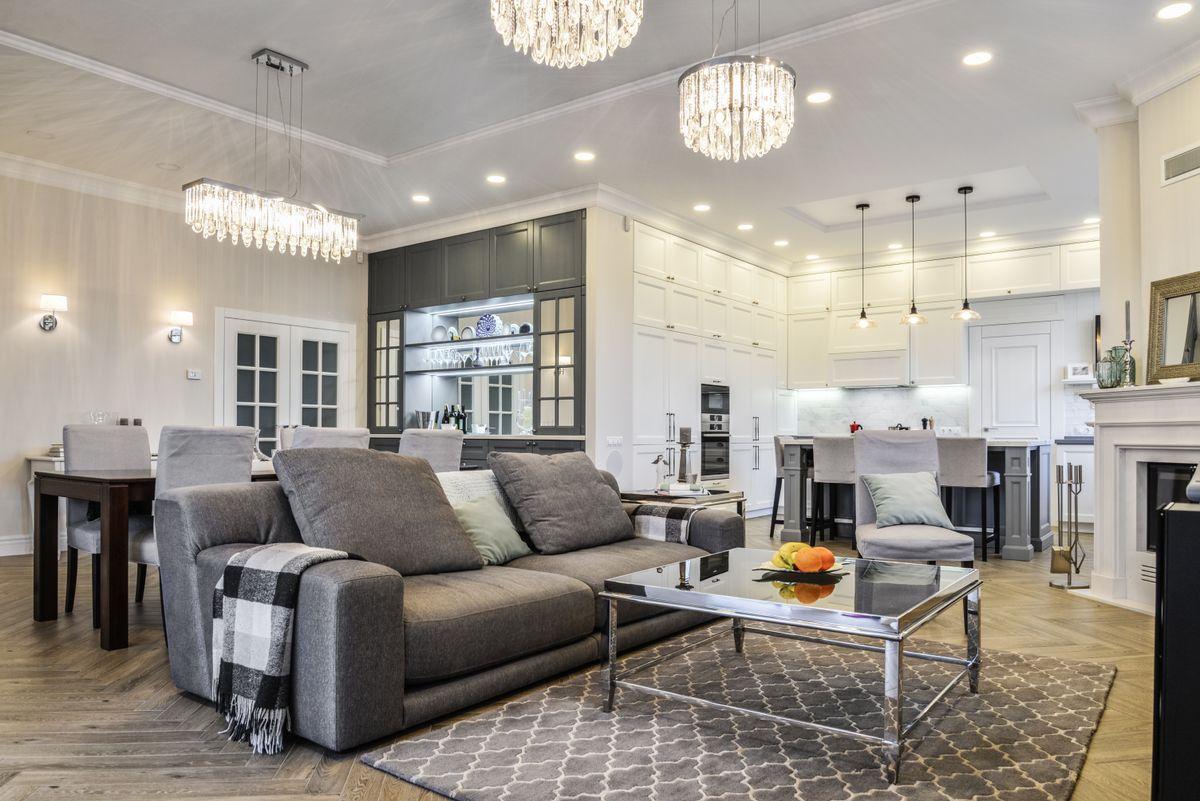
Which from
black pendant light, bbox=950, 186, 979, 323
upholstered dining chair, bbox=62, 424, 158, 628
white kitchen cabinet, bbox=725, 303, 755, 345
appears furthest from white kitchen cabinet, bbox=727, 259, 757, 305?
upholstered dining chair, bbox=62, 424, 158, 628

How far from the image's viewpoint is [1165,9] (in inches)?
143

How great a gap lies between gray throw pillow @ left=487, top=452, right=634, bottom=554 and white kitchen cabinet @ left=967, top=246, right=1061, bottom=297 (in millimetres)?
5988

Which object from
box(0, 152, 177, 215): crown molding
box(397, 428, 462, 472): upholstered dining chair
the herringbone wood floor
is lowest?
the herringbone wood floor

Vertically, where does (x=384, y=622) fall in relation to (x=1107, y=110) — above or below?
below

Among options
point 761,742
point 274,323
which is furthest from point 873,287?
point 761,742

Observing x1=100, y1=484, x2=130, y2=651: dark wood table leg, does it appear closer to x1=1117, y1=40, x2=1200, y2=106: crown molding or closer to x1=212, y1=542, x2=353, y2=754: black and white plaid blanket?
x1=212, y1=542, x2=353, y2=754: black and white plaid blanket

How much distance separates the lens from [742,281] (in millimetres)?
8344

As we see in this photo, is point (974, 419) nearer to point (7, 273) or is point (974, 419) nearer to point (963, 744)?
point (963, 744)

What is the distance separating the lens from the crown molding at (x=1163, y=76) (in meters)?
4.00

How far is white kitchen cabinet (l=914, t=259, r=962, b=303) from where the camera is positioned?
8219mm

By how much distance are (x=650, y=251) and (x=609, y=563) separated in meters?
4.32

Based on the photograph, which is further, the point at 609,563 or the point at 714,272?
the point at 714,272

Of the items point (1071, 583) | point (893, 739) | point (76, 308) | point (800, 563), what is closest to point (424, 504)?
point (800, 563)

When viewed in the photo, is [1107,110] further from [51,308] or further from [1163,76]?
[51,308]
